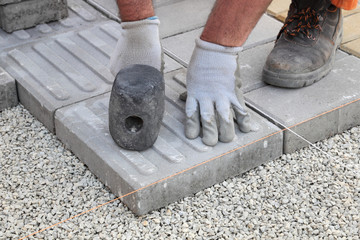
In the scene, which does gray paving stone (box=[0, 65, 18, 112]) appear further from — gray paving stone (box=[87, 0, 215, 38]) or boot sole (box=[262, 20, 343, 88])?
boot sole (box=[262, 20, 343, 88])

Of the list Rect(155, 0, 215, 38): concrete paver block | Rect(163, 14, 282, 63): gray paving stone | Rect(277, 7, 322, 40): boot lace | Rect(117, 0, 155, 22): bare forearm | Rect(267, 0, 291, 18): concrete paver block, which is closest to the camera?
Rect(117, 0, 155, 22): bare forearm

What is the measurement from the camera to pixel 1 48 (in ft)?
10.1

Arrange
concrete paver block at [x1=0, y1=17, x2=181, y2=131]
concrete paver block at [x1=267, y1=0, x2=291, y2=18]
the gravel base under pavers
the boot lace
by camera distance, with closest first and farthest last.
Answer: the gravel base under pavers
concrete paver block at [x1=0, y1=17, x2=181, y2=131]
the boot lace
concrete paver block at [x1=267, y1=0, x2=291, y2=18]

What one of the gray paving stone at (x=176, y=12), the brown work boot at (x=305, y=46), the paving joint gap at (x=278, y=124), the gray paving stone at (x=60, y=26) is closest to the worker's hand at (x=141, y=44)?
the paving joint gap at (x=278, y=124)

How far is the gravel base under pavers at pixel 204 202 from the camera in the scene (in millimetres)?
2213

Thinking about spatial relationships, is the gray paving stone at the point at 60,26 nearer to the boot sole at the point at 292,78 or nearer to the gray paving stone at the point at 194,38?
the gray paving stone at the point at 194,38

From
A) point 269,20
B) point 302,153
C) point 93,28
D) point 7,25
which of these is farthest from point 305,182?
point 7,25

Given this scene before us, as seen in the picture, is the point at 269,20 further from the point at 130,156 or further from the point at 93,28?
Answer: the point at 130,156

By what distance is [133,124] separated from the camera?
2.35m

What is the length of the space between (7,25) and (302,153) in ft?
5.24

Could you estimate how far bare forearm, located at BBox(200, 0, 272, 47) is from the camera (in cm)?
238

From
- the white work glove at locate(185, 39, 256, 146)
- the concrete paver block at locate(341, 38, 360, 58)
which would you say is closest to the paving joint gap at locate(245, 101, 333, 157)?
the white work glove at locate(185, 39, 256, 146)

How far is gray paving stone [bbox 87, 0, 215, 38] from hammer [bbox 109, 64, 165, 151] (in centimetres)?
93

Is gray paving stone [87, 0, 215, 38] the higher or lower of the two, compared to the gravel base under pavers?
higher
